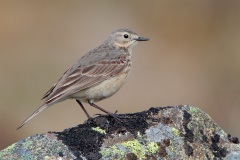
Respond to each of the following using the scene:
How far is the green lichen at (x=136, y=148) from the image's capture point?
6910mm

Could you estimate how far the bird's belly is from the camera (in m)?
9.44

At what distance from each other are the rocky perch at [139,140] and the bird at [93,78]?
120cm

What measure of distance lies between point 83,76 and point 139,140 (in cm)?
259

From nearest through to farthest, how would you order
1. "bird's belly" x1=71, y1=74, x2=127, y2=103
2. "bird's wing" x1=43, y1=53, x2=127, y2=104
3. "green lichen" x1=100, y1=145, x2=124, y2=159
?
"green lichen" x1=100, y1=145, x2=124, y2=159 → "bird's wing" x1=43, y1=53, x2=127, y2=104 → "bird's belly" x1=71, y1=74, x2=127, y2=103

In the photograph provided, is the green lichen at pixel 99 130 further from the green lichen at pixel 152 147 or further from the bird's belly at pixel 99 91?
the bird's belly at pixel 99 91

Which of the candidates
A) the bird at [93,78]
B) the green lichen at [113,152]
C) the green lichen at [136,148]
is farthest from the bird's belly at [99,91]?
the green lichen at [113,152]

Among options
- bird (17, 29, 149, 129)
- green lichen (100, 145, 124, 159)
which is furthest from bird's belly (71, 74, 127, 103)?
green lichen (100, 145, 124, 159)

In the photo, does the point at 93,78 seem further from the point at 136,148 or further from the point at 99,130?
the point at 136,148

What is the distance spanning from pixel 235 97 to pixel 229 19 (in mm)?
4037

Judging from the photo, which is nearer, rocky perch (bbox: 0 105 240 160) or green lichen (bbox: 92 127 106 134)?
rocky perch (bbox: 0 105 240 160)

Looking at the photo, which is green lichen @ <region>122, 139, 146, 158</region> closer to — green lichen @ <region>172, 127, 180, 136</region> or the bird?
green lichen @ <region>172, 127, 180, 136</region>

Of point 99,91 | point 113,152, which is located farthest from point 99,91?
point 113,152

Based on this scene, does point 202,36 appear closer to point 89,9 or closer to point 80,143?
point 89,9

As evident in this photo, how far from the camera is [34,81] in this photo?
1809 centimetres
